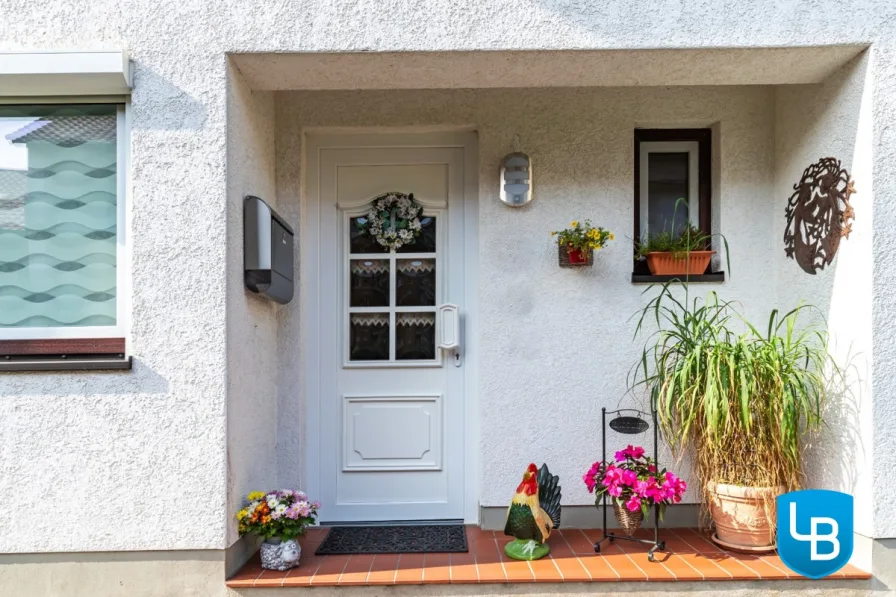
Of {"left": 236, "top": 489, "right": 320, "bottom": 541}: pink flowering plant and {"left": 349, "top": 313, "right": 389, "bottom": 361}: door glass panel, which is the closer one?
{"left": 236, "top": 489, "right": 320, "bottom": 541}: pink flowering plant

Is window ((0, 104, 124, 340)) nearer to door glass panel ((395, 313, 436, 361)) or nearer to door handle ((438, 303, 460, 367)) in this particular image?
door glass panel ((395, 313, 436, 361))

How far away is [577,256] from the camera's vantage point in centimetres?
411

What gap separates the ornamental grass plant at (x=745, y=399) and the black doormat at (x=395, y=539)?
1.40m

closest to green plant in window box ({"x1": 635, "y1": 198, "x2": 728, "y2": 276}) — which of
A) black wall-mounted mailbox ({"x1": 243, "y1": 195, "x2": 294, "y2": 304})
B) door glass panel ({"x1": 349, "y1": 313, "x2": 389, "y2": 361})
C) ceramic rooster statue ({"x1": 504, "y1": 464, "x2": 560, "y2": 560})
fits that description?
ceramic rooster statue ({"x1": 504, "y1": 464, "x2": 560, "y2": 560})

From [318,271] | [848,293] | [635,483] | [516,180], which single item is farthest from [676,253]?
[318,271]

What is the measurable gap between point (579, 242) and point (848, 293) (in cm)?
144

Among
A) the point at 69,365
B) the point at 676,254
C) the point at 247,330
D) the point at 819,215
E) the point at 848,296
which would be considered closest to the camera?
the point at 69,365

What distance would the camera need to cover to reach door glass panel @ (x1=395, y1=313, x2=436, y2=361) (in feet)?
14.6

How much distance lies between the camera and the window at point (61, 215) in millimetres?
3428

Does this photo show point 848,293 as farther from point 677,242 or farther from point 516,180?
point 516,180

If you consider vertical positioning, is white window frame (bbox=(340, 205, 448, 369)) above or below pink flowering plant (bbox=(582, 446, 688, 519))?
above

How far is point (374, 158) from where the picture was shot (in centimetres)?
446

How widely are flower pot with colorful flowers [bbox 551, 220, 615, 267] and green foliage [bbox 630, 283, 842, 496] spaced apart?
649 mm

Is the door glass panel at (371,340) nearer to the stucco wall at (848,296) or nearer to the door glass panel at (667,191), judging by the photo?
the door glass panel at (667,191)
